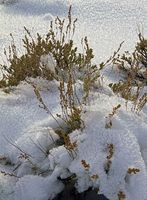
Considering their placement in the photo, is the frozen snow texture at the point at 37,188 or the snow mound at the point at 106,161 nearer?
the snow mound at the point at 106,161

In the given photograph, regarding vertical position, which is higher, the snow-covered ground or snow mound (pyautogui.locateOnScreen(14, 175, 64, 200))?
the snow-covered ground

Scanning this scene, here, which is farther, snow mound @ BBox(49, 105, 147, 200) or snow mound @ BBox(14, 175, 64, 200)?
snow mound @ BBox(14, 175, 64, 200)

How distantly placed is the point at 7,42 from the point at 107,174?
237 cm

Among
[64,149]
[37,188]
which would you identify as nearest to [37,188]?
[37,188]

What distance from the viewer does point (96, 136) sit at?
7.70 feet

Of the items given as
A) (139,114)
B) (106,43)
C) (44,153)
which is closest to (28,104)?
(44,153)

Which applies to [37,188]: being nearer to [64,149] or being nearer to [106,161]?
[64,149]

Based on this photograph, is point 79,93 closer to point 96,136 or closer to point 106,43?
point 96,136

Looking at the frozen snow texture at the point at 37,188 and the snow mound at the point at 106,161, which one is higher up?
the snow mound at the point at 106,161

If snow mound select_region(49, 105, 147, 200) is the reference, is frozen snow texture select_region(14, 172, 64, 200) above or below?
below

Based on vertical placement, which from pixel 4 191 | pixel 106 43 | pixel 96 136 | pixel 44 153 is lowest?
pixel 4 191

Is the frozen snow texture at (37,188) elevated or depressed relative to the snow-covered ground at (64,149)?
depressed

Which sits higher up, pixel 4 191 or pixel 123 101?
pixel 123 101

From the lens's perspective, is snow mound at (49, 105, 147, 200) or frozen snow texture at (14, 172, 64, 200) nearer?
snow mound at (49, 105, 147, 200)
